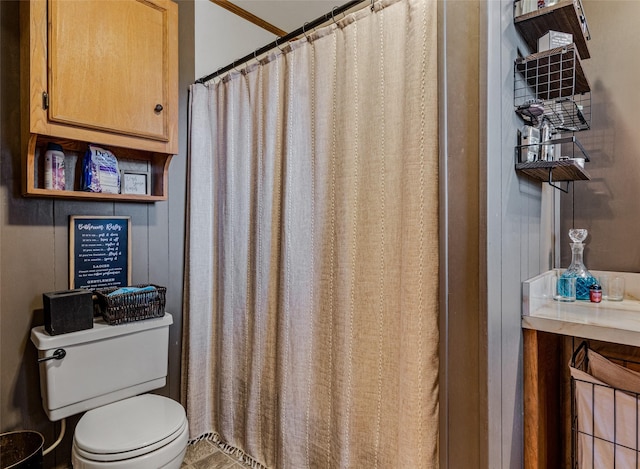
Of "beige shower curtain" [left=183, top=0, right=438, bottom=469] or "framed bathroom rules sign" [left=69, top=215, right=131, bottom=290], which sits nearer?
"beige shower curtain" [left=183, top=0, right=438, bottom=469]

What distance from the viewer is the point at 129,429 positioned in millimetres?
1402

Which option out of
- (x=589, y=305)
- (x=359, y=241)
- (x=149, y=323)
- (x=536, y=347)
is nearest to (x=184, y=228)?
(x=149, y=323)

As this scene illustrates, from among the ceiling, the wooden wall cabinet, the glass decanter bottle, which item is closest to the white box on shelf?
the glass decanter bottle

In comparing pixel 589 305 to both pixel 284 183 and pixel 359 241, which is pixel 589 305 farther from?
pixel 284 183

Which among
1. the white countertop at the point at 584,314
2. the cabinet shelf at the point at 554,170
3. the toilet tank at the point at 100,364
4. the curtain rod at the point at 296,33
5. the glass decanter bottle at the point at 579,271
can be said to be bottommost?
the toilet tank at the point at 100,364

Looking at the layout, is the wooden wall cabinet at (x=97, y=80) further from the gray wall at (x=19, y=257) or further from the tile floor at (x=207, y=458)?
the tile floor at (x=207, y=458)

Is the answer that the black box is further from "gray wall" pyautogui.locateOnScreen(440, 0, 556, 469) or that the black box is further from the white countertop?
the white countertop

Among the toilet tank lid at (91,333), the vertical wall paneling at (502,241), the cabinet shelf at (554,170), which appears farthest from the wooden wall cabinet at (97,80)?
the cabinet shelf at (554,170)

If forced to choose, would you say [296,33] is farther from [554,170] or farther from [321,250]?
[554,170]

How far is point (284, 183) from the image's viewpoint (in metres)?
1.63

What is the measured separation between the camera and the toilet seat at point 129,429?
4.22 feet

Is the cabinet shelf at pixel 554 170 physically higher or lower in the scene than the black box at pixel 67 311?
higher

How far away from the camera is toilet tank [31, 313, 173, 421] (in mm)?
1470

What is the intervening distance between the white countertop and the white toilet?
1.39 m
